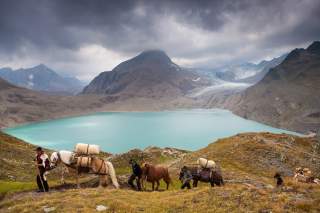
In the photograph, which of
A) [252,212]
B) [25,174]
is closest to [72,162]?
[252,212]

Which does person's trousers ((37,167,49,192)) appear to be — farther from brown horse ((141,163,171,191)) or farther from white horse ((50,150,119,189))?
brown horse ((141,163,171,191))

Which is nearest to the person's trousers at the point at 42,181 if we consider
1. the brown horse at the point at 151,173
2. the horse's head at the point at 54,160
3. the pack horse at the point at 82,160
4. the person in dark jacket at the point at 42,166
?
the person in dark jacket at the point at 42,166

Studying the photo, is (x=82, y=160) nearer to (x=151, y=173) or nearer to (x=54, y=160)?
(x=54, y=160)

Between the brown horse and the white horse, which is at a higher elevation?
the white horse

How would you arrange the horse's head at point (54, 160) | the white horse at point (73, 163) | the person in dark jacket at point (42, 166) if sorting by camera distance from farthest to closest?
the white horse at point (73, 163) → the horse's head at point (54, 160) → the person in dark jacket at point (42, 166)

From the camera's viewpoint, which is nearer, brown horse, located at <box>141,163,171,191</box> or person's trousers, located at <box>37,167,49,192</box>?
person's trousers, located at <box>37,167,49,192</box>

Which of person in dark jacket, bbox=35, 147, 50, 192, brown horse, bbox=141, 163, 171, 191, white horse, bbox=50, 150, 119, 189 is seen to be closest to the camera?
person in dark jacket, bbox=35, 147, 50, 192

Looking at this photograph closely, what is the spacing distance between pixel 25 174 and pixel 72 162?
20.6 meters

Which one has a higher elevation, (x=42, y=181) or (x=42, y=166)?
(x=42, y=166)

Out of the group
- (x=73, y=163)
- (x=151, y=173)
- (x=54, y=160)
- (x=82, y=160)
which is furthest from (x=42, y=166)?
(x=151, y=173)

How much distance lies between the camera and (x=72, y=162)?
72.7 feet

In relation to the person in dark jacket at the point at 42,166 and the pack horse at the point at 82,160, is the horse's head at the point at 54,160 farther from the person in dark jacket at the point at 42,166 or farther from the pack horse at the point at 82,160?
the person in dark jacket at the point at 42,166

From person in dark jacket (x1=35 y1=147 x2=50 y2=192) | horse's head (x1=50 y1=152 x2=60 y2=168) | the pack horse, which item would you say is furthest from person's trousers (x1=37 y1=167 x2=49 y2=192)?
the pack horse

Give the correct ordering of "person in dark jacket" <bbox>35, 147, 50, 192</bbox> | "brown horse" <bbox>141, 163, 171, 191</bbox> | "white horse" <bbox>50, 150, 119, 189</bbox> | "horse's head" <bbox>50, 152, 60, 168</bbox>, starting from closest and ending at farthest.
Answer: "person in dark jacket" <bbox>35, 147, 50, 192</bbox> → "horse's head" <bbox>50, 152, 60, 168</bbox> → "white horse" <bbox>50, 150, 119, 189</bbox> → "brown horse" <bbox>141, 163, 171, 191</bbox>
